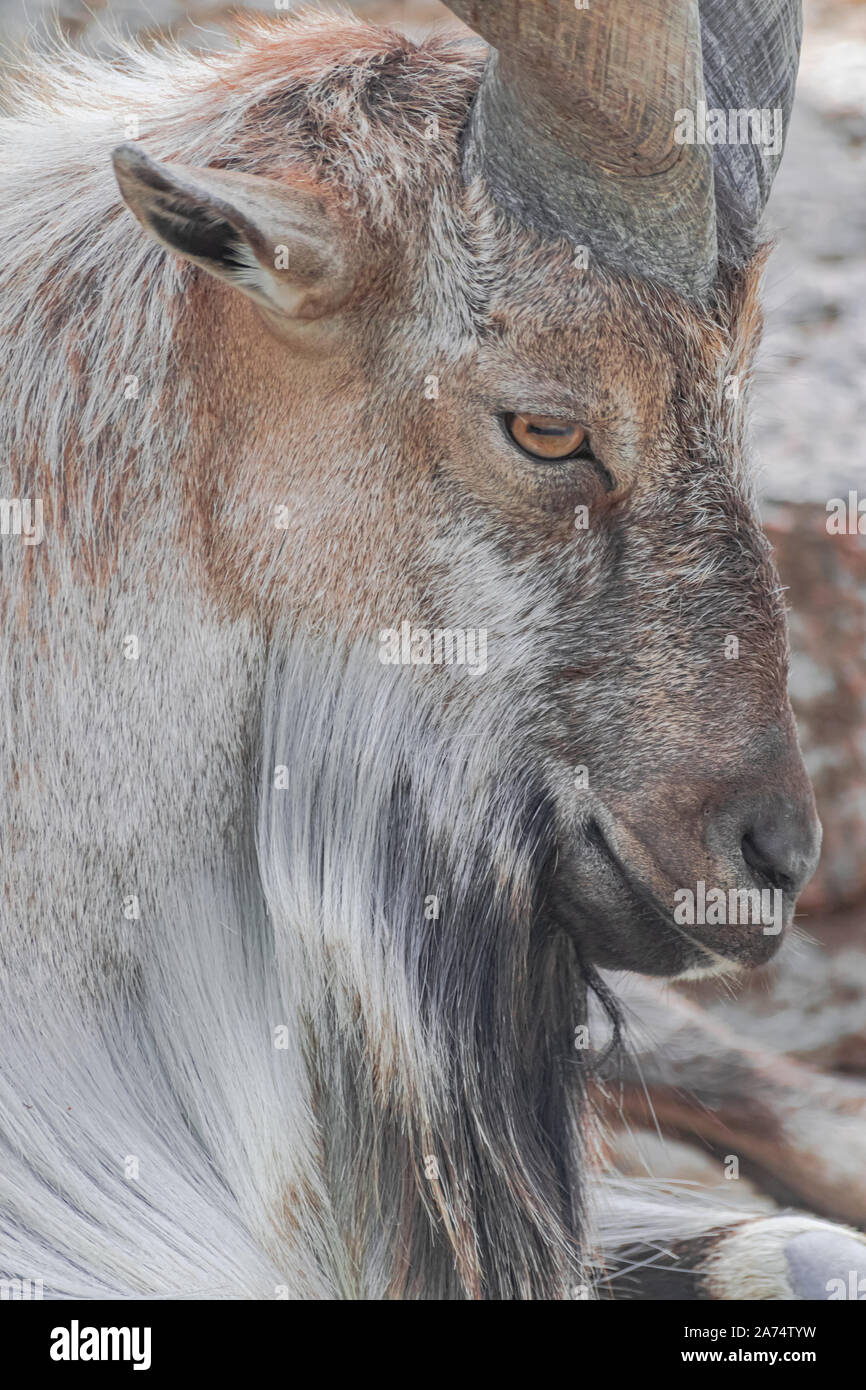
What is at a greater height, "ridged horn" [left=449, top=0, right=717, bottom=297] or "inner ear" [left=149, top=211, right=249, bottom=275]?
"ridged horn" [left=449, top=0, right=717, bottom=297]

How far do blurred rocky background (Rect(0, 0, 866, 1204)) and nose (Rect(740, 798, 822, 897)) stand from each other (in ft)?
6.35

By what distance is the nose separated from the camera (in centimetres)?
211

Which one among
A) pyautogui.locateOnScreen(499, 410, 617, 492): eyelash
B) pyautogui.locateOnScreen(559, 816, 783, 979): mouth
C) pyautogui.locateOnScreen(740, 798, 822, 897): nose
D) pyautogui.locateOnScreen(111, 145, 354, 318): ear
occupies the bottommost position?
pyautogui.locateOnScreen(559, 816, 783, 979): mouth

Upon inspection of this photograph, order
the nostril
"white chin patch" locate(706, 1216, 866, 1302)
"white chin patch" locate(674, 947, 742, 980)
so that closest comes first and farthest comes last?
the nostril
"white chin patch" locate(674, 947, 742, 980)
"white chin patch" locate(706, 1216, 866, 1302)

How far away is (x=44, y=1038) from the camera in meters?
2.28

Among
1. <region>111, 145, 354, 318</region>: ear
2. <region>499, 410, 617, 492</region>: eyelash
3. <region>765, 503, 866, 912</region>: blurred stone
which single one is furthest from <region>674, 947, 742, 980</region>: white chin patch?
<region>765, 503, 866, 912</region>: blurred stone

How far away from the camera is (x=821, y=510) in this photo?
428 centimetres

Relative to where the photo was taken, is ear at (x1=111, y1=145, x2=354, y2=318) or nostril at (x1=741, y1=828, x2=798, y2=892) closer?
ear at (x1=111, y1=145, x2=354, y2=318)

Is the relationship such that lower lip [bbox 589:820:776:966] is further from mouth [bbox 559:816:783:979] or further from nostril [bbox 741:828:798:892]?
nostril [bbox 741:828:798:892]

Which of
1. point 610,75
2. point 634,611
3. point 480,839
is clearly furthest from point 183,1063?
point 610,75

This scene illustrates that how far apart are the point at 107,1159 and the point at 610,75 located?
184 centimetres

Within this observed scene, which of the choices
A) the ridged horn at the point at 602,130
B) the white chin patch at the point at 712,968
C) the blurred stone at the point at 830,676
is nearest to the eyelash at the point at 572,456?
the ridged horn at the point at 602,130

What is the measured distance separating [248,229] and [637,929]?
3.95 ft

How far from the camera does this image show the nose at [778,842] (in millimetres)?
2105
